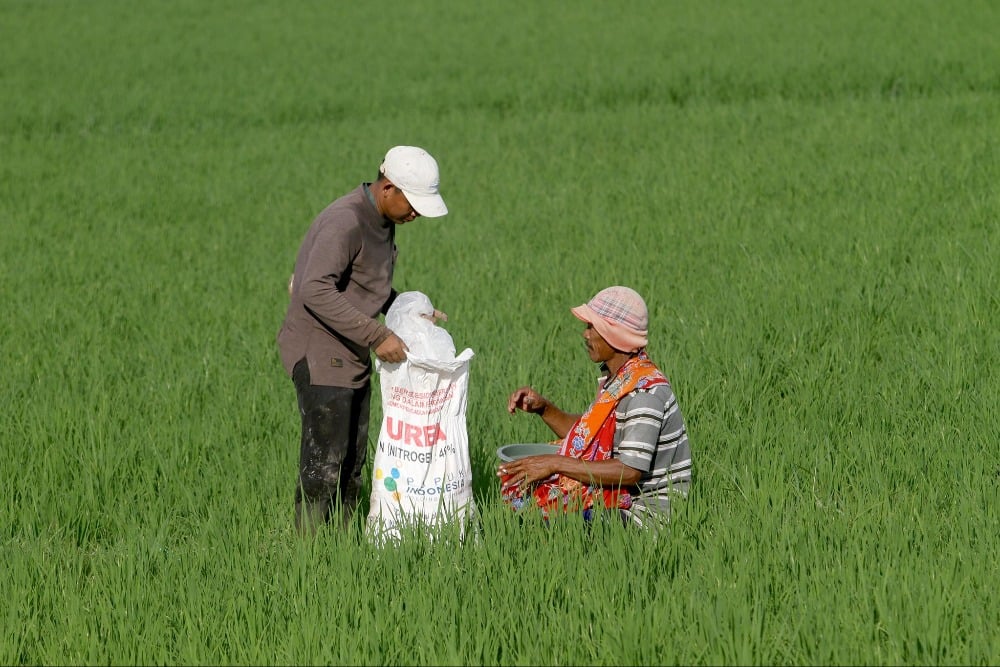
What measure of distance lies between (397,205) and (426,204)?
0.12m

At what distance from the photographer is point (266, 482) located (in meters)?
4.20

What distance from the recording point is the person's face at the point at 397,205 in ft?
11.5

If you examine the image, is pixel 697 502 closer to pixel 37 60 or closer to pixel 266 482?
pixel 266 482

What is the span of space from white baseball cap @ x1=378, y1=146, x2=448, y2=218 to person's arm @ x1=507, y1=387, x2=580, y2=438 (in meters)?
0.59

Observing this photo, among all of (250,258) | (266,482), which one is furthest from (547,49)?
(266,482)

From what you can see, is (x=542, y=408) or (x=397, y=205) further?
(x=542, y=408)

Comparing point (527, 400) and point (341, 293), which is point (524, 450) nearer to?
point (527, 400)

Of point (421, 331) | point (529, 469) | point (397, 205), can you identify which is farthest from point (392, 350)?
point (529, 469)

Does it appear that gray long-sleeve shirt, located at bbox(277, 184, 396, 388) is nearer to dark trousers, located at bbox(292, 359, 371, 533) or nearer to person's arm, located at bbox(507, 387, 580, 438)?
dark trousers, located at bbox(292, 359, 371, 533)

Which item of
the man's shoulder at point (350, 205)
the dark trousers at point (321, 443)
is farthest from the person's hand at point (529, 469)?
the man's shoulder at point (350, 205)

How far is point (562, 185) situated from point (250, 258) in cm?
269

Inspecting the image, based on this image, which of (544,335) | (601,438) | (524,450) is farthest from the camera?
(544,335)

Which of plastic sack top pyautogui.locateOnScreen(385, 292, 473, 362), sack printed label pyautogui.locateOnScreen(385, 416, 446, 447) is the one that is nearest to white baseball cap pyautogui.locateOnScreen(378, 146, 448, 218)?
plastic sack top pyautogui.locateOnScreen(385, 292, 473, 362)

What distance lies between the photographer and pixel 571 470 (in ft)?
10.8
